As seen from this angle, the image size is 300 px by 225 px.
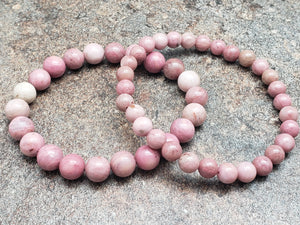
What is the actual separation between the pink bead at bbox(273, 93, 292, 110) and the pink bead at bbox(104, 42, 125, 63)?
0.46 m

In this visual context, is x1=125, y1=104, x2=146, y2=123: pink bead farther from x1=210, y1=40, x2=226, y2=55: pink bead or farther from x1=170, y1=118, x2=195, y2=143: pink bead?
x1=210, y1=40, x2=226, y2=55: pink bead

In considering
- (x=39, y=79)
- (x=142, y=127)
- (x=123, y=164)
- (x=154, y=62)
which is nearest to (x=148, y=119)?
(x=142, y=127)

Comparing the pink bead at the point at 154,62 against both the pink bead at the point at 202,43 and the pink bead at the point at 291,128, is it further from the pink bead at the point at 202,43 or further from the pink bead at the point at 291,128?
the pink bead at the point at 291,128

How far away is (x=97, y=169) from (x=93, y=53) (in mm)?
394

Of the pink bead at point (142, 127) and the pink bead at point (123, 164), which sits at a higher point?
the pink bead at point (142, 127)

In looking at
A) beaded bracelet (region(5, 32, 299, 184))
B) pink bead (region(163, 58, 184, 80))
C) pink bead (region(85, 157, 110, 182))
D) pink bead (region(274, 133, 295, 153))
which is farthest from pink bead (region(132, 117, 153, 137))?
pink bead (region(274, 133, 295, 153))

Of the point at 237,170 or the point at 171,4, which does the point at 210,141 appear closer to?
the point at 237,170

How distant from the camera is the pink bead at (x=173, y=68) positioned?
1.20 meters

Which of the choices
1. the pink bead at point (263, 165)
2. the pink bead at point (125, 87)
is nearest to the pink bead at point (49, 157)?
the pink bead at point (125, 87)

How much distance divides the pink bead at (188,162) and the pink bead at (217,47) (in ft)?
1.36

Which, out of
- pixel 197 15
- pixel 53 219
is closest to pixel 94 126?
pixel 53 219

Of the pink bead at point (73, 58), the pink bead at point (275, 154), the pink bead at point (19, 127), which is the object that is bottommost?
the pink bead at point (19, 127)

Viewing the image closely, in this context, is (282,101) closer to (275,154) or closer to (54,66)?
(275,154)

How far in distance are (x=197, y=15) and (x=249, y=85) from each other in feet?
1.12
